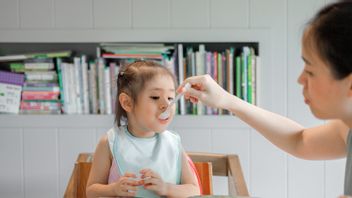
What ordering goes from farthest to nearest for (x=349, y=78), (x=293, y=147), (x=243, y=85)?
(x=243, y=85) → (x=293, y=147) → (x=349, y=78)

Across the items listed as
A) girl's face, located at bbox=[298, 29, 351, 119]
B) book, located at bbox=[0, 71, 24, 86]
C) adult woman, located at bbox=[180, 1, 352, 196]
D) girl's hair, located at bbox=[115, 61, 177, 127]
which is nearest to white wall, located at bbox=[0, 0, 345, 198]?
book, located at bbox=[0, 71, 24, 86]

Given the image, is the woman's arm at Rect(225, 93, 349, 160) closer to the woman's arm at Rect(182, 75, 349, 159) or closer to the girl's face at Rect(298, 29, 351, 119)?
the woman's arm at Rect(182, 75, 349, 159)

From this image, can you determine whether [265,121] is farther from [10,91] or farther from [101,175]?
[10,91]

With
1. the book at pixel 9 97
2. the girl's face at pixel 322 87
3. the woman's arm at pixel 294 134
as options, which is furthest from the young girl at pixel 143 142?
the book at pixel 9 97

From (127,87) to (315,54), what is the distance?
0.69 metres

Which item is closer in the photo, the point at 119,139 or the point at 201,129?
the point at 119,139

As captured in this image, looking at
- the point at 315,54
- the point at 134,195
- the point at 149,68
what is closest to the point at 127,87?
the point at 149,68

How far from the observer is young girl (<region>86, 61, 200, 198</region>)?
70.9 inches

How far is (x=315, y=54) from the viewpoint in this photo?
1.36 metres

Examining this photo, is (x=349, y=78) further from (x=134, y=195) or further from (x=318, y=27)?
(x=134, y=195)

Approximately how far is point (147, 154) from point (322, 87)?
0.65m

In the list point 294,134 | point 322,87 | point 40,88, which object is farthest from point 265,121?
point 40,88

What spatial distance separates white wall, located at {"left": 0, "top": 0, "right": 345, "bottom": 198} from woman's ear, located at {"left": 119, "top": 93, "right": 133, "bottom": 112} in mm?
1088

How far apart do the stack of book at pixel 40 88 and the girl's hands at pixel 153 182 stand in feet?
4.76
